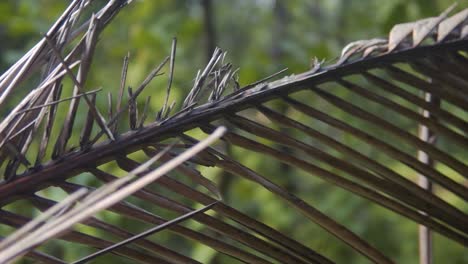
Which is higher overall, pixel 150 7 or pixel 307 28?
pixel 307 28

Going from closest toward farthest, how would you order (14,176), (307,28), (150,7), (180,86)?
(14,176), (180,86), (150,7), (307,28)

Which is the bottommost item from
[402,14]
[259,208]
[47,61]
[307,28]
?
[47,61]

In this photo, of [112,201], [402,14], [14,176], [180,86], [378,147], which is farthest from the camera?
[180,86]

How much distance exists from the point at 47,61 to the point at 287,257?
0.25 metres

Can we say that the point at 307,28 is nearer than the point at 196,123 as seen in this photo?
No

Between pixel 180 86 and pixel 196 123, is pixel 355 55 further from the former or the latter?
pixel 180 86

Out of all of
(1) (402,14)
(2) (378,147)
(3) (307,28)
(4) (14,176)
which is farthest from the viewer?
(3) (307,28)

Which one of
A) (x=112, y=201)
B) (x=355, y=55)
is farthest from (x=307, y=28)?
(x=112, y=201)

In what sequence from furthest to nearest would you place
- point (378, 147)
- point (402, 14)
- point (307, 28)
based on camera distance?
point (307, 28)
point (402, 14)
point (378, 147)

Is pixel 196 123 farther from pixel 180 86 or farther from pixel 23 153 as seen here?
pixel 180 86

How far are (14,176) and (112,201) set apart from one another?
22cm

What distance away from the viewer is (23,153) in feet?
1.65

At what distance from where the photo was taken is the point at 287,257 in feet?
1.82

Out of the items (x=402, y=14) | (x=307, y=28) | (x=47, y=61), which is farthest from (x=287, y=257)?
(x=307, y=28)
